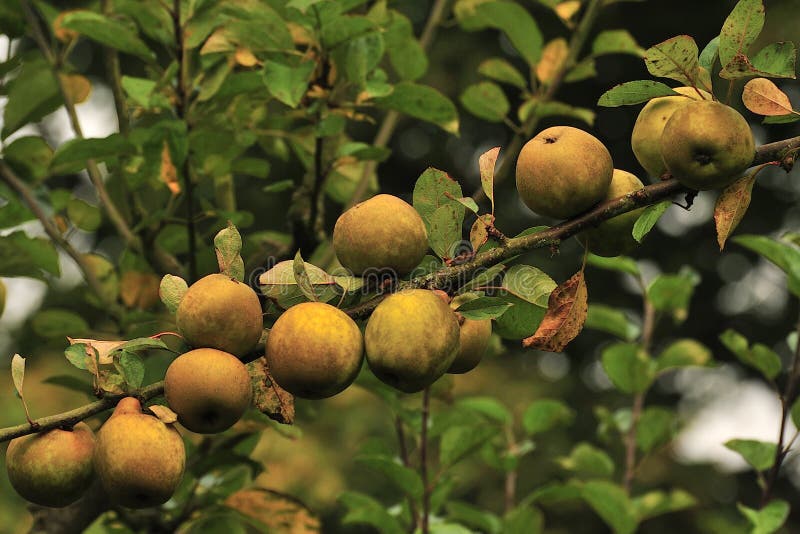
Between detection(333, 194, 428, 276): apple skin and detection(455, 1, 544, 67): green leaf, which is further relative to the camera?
detection(455, 1, 544, 67): green leaf

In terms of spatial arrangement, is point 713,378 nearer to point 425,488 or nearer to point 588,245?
point 425,488

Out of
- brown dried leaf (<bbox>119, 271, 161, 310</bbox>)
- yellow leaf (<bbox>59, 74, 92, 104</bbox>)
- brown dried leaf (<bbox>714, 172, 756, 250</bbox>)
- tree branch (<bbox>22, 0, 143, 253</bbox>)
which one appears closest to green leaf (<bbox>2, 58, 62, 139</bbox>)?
tree branch (<bbox>22, 0, 143, 253</bbox>)

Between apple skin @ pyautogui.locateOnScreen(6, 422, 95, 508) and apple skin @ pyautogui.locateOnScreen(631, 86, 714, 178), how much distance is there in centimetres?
60

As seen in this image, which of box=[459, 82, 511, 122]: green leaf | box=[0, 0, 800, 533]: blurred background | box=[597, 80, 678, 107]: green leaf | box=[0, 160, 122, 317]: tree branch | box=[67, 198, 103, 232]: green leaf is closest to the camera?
box=[597, 80, 678, 107]: green leaf

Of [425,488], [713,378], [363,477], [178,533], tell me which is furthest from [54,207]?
[713,378]

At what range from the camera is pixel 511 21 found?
75.7 inches

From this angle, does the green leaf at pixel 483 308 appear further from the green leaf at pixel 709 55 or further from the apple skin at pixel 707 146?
the green leaf at pixel 709 55

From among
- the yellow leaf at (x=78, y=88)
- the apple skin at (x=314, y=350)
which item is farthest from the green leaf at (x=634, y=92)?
the yellow leaf at (x=78, y=88)

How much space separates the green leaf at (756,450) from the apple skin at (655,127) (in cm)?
94

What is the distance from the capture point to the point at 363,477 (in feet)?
16.4

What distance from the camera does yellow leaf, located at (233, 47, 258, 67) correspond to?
5.28ft

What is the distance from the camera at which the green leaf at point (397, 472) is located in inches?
60.8

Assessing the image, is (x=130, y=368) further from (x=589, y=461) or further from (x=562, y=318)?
(x=589, y=461)

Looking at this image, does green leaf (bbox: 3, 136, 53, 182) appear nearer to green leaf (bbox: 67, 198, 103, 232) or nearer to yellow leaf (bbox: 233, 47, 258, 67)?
green leaf (bbox: 67, 198, 103, 232)
